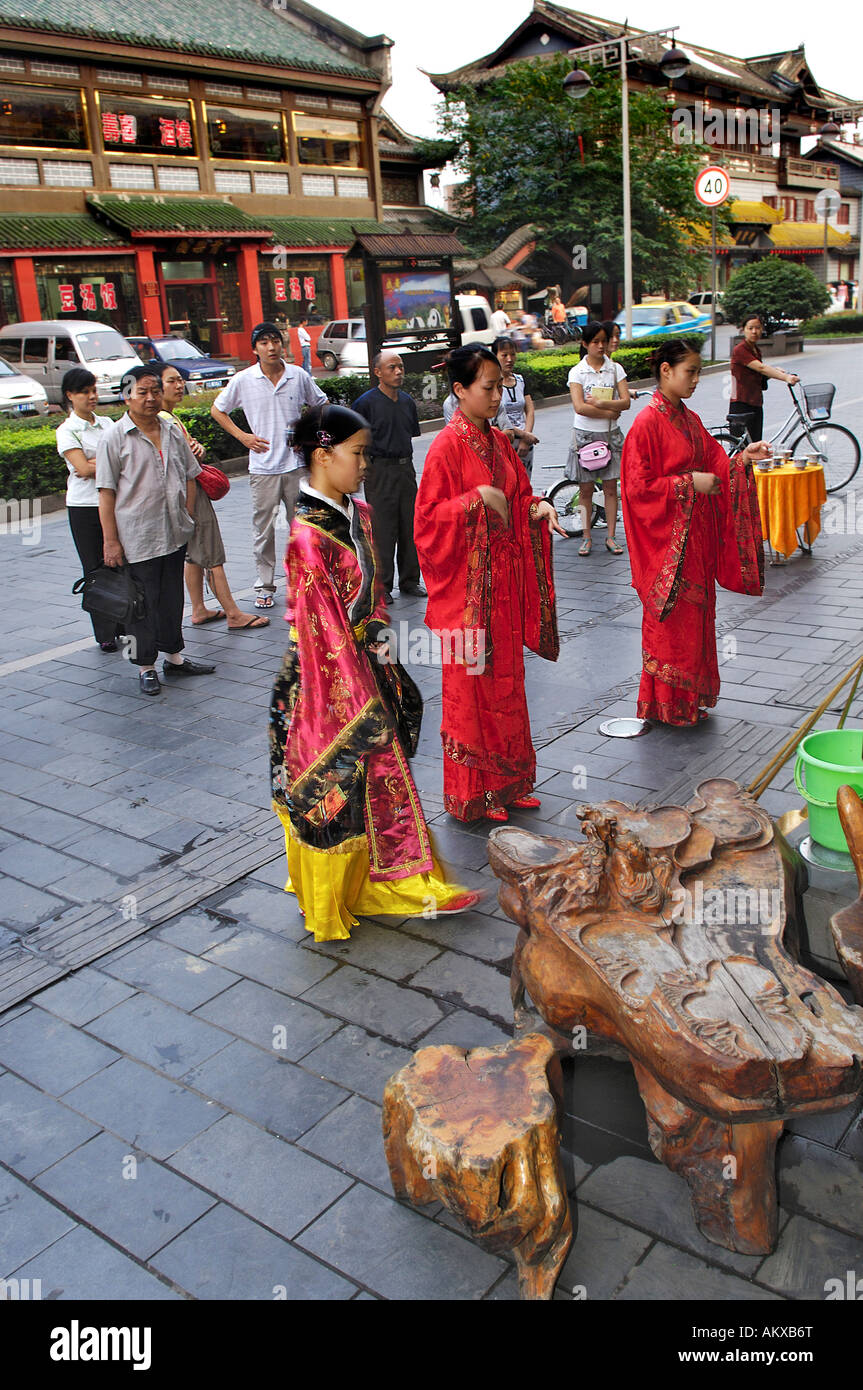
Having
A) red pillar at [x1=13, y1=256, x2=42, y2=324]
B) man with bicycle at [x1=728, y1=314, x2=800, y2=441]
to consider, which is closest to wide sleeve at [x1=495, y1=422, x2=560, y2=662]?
man with bicycle at [x1=728, y1=314, x2=800, y2=441]

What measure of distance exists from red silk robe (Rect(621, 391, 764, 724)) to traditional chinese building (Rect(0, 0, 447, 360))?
19.7m

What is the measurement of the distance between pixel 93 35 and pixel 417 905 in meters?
24.0

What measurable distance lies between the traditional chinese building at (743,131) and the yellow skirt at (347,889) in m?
28.8

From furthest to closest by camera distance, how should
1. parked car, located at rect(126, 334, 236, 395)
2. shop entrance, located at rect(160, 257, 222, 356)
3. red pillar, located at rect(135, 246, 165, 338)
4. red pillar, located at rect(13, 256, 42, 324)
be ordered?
shop entrance, located at rect(160, 257, 222, 356)
red pillar, located at rect(135, 246, 165, 338)
red pillar, located at rect(13, 256, 42, 324)
parked car, located at rect(126, 334, 236, 395)

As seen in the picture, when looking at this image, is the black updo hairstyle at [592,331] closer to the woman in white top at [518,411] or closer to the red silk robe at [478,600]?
the woman in white top at [518,411]

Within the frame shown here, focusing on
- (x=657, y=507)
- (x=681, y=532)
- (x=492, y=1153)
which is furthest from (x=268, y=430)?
(x=492, y=1153)

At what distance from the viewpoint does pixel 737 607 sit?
23.1ft

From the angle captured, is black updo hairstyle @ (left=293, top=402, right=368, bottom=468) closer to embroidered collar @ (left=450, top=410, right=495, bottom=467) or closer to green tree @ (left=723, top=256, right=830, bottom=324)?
embroidered collar @ (left=450, top=410, right=495, bottom=467)

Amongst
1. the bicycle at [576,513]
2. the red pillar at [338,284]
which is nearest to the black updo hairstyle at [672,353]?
the bicycle at [576,513]

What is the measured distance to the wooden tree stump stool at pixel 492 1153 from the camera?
2.18m

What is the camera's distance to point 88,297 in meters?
22.7

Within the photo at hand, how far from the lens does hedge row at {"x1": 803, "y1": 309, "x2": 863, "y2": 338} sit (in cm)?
2612

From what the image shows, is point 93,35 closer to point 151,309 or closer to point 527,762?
point 151,309
